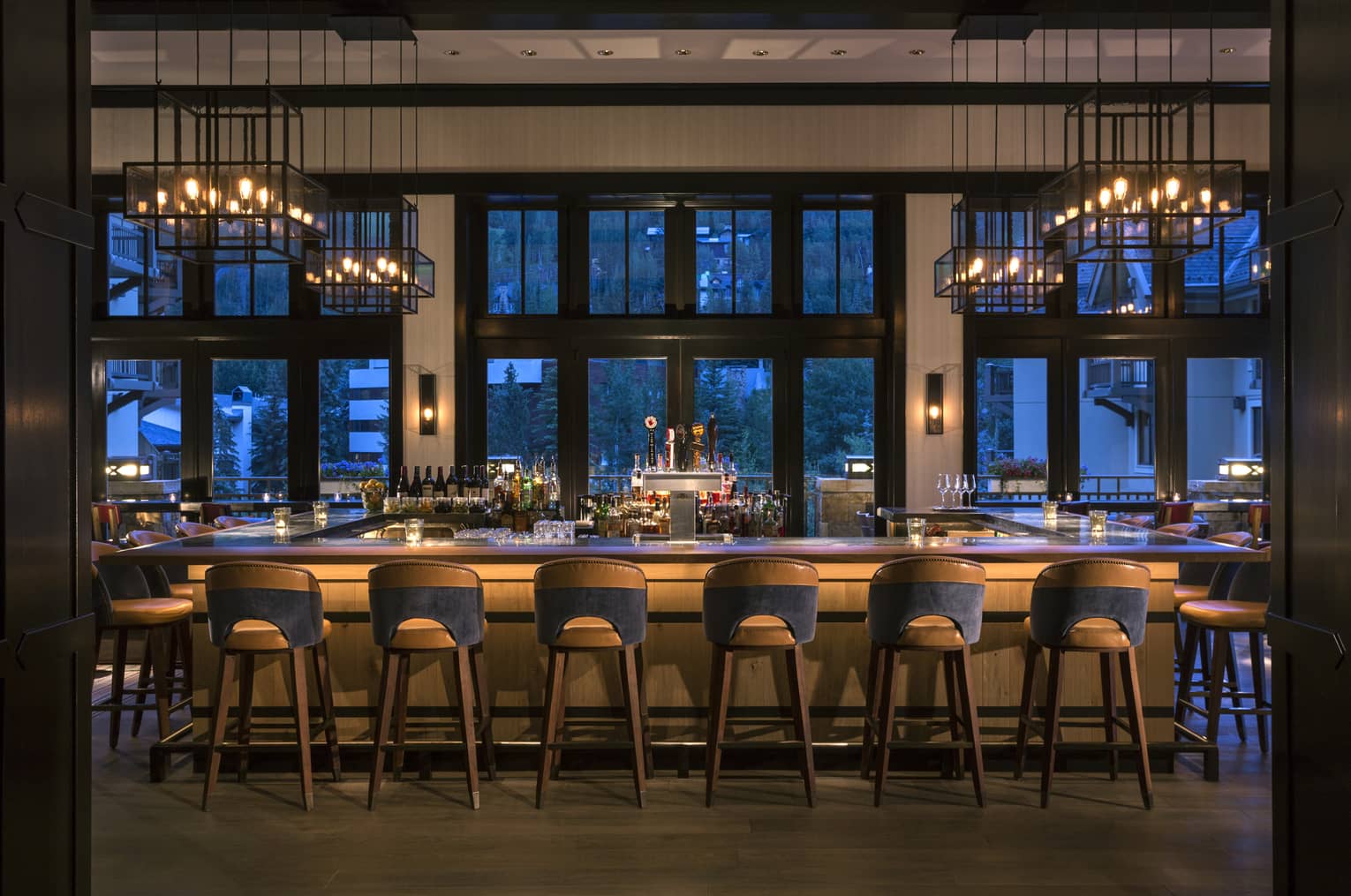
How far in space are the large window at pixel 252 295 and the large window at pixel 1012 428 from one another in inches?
285

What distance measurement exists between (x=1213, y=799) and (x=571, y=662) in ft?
10.2

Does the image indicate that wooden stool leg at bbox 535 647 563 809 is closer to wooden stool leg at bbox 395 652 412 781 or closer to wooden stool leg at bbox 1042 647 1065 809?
wooden stool leg at bbox 395 652 412 781

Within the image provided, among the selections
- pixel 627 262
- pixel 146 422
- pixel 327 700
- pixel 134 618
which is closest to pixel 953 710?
pixel 327 700

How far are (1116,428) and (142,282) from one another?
10240mm

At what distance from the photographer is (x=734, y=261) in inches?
416

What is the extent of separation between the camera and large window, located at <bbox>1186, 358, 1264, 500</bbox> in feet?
35.0

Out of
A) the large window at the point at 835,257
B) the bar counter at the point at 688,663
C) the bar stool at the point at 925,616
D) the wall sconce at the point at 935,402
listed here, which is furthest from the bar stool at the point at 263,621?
the wall sconce at the point at 935,402

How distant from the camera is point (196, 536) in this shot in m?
5.89

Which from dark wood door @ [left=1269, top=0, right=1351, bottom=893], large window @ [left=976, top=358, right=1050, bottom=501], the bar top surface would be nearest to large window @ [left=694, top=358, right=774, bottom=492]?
large window @ [left=976, top=358, right=1050, bottom=501]

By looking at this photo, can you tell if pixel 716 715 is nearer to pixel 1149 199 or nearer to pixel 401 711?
pixel 401 711

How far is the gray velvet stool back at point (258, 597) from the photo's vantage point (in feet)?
15.1

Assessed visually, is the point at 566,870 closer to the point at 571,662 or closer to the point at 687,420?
the point at 571,662

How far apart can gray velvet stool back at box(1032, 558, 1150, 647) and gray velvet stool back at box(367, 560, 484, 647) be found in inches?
105

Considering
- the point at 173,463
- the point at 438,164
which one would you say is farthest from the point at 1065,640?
the point at 173,463
